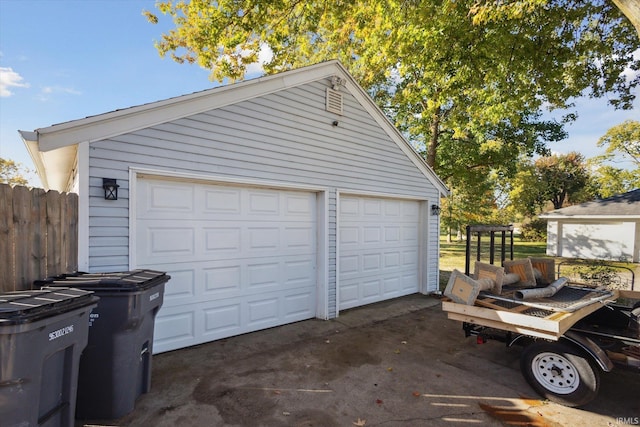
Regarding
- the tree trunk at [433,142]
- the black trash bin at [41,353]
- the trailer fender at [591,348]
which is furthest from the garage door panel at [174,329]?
the tree trunk at [433,142]

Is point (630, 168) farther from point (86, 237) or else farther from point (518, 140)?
point (86, 237)

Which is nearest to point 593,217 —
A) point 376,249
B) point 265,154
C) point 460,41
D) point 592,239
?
point 592,239

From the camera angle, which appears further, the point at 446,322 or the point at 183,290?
the point at 446,322

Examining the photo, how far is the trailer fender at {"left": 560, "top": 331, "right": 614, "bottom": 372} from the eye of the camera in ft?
8.98

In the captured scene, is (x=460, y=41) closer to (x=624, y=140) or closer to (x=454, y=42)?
(x=454, y=42)

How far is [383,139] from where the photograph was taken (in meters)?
6.69

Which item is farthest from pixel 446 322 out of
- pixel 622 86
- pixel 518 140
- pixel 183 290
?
pixel 518 140

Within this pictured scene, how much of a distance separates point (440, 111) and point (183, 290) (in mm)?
12268

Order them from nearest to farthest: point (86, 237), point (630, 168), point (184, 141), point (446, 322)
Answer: point (86, 237)
point (184, 141)
point (446, 322)
point (630, 168)

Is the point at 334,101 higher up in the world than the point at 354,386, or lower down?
higher up

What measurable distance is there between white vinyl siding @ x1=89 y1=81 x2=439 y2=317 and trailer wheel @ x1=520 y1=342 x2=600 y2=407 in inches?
125

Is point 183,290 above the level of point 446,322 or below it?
above

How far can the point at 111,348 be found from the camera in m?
2.56

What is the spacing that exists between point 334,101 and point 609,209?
17433 millimetres
